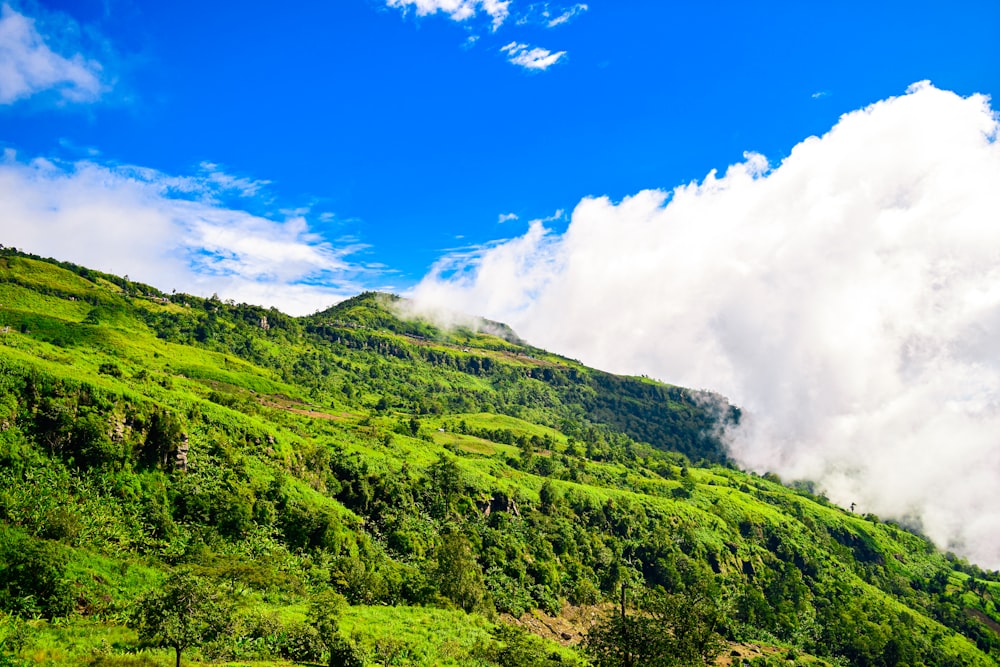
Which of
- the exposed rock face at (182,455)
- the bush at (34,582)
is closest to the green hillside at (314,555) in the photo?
the bush at (34,582)

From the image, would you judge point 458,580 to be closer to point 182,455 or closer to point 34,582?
point 182,455

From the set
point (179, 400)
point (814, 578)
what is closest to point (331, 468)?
point (179, 400)

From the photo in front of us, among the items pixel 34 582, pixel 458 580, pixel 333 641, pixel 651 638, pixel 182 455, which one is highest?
pixel 651 638

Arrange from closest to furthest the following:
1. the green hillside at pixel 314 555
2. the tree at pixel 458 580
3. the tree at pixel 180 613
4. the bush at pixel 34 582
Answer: the tree at pixel 180 613 → the bush at pixel 34 582 → the green hillside at pixel 314 555 → the tree at pixel 458 580

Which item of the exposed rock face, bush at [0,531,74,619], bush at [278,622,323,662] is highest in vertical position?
the exposed rock face

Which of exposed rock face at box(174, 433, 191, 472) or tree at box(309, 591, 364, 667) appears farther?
exposed rock face at box(174, 433, 191, 472)

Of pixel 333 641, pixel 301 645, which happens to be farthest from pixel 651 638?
pixel 301 645

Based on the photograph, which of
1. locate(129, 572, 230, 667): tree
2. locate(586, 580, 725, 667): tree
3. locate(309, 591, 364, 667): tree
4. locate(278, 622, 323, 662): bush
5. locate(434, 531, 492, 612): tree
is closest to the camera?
locate(129, 572, 230, 667): tree

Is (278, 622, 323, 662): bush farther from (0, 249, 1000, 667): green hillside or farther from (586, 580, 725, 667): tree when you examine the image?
(586, 580, 725, 667): tree

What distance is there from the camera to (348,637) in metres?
52.2

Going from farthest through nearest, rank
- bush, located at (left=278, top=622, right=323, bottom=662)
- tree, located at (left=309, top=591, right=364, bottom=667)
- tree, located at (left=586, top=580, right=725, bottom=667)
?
1. tree, located at (left=309, top=591, right=364, bottom=667)
2. bush, located at (left=278, top=622, right=323, bottom=662)
3. tree, located at (left=586, top=580, right=725, bottom=667)

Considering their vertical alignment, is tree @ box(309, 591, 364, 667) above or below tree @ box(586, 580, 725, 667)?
below

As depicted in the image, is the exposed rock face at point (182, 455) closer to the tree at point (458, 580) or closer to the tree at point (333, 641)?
the tree at point (333, 641)

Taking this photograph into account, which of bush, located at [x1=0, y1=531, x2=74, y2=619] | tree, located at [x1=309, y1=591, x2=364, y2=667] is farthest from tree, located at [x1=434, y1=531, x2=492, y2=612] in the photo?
bush, located at [x1=0, y1=531, x2=74, y2=619]
